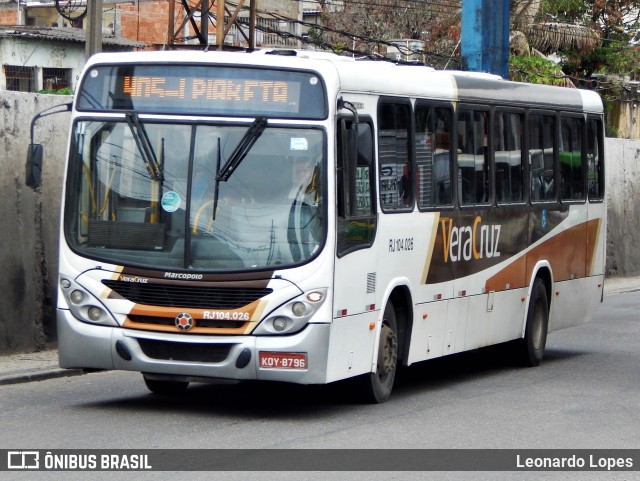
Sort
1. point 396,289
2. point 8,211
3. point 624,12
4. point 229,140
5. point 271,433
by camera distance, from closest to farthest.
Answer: point 271,433, point 229,140, point 396,289, point 8,211, point 624,12

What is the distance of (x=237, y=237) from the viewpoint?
396 inches

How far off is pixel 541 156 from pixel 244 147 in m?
5.75

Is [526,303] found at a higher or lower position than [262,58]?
lower

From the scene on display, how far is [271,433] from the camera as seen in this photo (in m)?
9.59

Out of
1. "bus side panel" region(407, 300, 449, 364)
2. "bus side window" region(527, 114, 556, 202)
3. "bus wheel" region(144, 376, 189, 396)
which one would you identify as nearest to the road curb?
"bus wheel" region(144, 376, 189, 396)

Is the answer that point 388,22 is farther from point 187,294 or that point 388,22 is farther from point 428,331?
point 187,294

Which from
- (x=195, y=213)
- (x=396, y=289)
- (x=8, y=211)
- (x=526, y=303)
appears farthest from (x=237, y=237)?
(x=526, y=303)

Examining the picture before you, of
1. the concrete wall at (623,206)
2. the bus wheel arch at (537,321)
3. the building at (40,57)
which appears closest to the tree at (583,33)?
the concrete wall at (623,206)

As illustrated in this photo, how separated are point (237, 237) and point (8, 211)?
15.2 ft

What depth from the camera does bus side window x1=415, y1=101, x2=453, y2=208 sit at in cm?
1198

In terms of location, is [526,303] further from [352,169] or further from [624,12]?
[624,12]

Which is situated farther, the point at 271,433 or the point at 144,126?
the point at 144,126

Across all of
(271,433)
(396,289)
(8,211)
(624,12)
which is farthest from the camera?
(624,12)

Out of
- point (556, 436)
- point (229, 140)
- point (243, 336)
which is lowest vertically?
point (556, 436)
